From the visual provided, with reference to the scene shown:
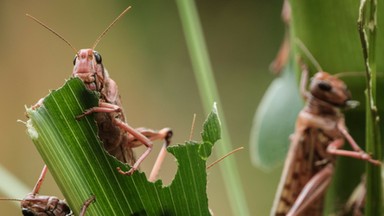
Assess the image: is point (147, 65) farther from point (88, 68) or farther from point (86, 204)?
point (86, 204)

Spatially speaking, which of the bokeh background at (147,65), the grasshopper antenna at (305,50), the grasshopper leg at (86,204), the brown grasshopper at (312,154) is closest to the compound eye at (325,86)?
the brown grasshopper at (312,154)

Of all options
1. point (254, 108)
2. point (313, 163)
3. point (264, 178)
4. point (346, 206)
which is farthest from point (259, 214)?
point (346, 206)

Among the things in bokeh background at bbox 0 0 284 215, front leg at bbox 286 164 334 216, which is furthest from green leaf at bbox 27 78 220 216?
bokeh background at bbox 0 0 284 215

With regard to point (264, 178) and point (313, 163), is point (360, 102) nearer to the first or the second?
point (313, 163)

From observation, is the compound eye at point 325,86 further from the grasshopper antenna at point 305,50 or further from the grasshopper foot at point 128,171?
the grasshopper foot at point 128,171

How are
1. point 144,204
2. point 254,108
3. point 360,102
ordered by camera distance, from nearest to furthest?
point 144,204 < point 360,102 < point 254,108

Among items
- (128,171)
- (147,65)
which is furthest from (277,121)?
(147,65)

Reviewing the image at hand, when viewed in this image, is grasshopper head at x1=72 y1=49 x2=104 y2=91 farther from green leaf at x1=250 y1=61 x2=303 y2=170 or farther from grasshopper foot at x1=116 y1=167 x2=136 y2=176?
green leaf at x1=250 y1=61 x2=303 y2=170
